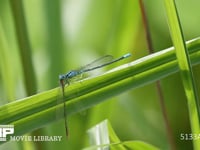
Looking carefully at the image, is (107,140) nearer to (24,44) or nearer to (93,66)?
(93,66)

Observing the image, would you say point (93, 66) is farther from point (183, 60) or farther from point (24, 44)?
point (183, 60)

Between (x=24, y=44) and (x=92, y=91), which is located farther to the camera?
(x=24, y=44)

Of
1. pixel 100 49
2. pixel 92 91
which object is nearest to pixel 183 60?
pixel 92 91

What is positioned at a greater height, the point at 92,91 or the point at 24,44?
the point at 24,44

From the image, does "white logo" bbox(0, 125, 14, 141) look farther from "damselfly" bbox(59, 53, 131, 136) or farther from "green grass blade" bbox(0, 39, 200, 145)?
"damselfly" bbox(59, 53, 131, 136)

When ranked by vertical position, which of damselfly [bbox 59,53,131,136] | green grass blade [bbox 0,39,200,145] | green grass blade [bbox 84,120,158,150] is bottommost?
green grass blade [bbox 84,120,158,150]

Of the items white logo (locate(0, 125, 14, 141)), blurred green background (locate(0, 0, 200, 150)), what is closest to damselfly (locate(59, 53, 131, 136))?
blurred green background (locate(0, 0, 200, 150))
